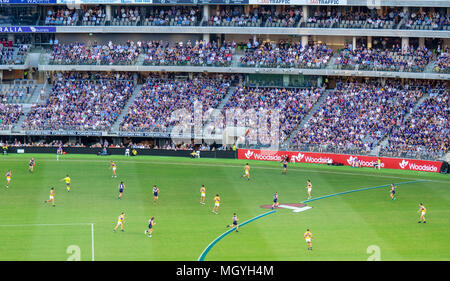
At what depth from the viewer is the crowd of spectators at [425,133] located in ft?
186

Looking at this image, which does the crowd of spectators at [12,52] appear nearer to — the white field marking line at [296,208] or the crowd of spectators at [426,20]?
the white field marking line at [296,208]

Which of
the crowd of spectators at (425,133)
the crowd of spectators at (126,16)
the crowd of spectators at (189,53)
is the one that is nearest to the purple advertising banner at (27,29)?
the crowd of spectators at (126,16)

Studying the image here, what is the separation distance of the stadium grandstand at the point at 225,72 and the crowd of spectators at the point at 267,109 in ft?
0.56

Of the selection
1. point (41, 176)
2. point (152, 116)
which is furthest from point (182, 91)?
point (41, 176)

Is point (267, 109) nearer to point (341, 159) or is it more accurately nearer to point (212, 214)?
point (341, 159)

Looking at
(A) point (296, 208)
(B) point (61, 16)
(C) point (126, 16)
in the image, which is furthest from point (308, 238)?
(B) point (61, 16)

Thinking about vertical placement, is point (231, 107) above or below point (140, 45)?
below

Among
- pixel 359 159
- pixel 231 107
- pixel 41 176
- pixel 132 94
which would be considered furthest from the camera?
pixel 132 94

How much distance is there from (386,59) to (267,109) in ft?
45.6

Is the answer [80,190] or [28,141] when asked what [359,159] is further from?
[28,141]

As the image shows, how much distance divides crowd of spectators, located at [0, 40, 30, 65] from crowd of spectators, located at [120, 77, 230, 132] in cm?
1550

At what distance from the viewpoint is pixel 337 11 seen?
70625 mm

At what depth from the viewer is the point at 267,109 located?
6544 centimetres
